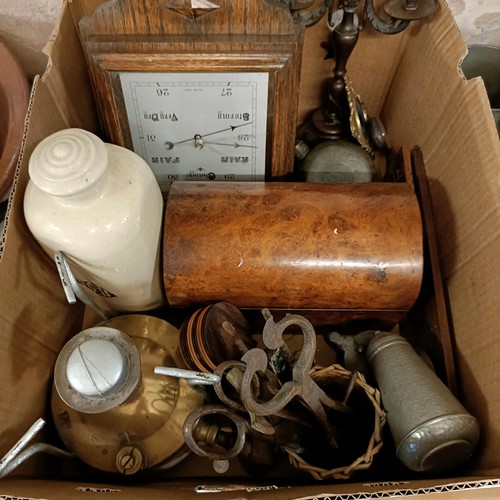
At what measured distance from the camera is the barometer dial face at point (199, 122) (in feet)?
2.48

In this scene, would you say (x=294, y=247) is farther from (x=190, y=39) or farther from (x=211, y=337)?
(x=190, y=39)

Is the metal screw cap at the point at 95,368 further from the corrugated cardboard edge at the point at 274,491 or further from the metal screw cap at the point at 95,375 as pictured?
the corrugated cardboard edge at the point at 274,491

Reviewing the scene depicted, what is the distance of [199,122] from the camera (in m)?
0.81

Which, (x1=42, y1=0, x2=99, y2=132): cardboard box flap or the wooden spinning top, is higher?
(x1=42, y1=0, x2=99, y2=132): cardboard box flap

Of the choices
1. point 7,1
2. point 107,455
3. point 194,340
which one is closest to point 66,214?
point 194,340

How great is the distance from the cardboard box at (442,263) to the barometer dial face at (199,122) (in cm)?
12

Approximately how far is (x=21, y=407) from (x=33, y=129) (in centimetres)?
38

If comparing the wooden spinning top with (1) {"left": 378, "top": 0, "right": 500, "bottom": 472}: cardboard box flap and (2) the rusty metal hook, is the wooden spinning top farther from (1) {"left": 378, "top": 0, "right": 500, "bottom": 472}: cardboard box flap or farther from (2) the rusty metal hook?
(1) {"left": 378, "top": 0, "right": 500, "bottom": 472}: cardboard box flap

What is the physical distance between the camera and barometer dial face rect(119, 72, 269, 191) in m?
0.76

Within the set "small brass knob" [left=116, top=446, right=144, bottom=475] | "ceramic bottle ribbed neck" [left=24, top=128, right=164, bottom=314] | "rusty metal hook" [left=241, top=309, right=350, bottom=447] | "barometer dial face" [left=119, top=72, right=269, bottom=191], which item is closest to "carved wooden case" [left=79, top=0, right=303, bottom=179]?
"barometer dial face" [left=119, top=72, right=269, bottom=191]

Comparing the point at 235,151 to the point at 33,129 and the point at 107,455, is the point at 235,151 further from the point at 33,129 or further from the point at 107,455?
the point at 107,455

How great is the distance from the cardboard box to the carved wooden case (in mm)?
88

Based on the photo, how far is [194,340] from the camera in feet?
2.26

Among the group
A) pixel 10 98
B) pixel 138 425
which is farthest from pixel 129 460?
pixel 10 98
